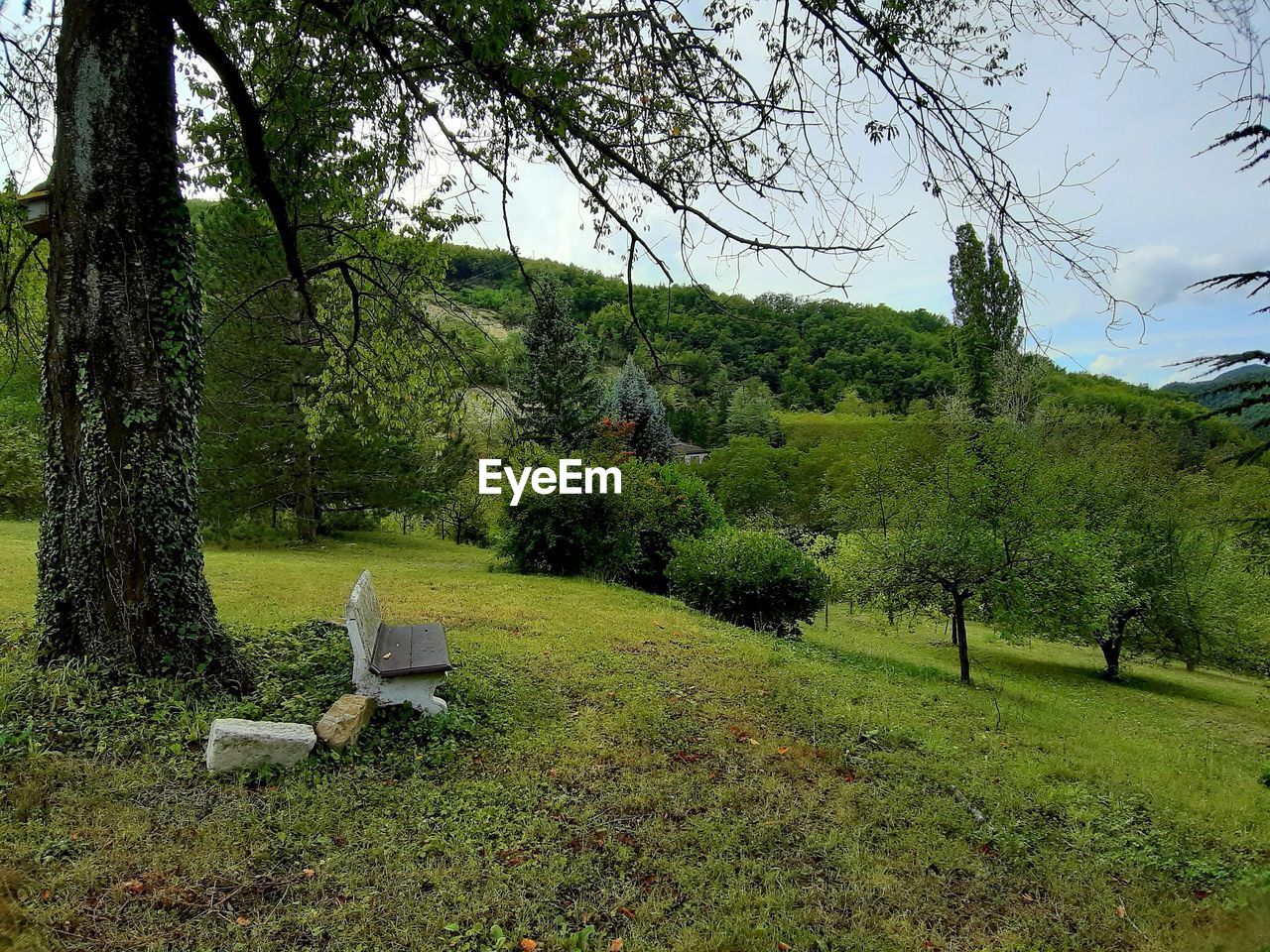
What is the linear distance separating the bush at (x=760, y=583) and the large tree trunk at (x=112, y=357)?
33.2 feet

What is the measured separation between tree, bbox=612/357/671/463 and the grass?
119 ft

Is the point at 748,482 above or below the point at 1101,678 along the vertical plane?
above

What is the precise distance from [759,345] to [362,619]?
4883mm

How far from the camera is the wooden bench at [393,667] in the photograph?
4391 mm

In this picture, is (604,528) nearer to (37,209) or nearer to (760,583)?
(760,583)

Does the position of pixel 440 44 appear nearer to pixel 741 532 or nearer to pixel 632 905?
pixel 632 905

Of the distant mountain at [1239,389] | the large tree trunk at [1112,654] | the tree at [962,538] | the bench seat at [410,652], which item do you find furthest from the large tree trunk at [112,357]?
the large tree trunk at [1112,654]

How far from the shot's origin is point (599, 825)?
357cm

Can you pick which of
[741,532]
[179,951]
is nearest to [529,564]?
[741,532]

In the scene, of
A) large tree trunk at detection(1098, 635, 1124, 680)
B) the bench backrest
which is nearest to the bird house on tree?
the bench backrest

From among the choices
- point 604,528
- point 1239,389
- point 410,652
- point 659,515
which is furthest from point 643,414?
A: point 1239,389

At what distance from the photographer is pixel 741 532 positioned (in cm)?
1426

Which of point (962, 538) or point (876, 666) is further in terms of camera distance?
point (876, 666)

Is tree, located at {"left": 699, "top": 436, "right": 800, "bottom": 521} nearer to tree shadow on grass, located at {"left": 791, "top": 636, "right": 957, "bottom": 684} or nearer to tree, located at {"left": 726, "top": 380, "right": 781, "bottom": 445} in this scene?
tree, located at {"left": 726, "top": 380, "right": 781, "bottom": 445}
